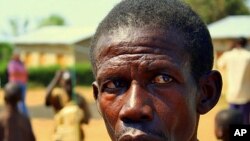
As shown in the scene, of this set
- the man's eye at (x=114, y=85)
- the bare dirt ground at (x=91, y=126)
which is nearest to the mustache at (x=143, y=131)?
the man's eye at (x=114, y=85)

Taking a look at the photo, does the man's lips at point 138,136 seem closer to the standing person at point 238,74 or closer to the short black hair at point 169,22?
the short black hair at point 169,22

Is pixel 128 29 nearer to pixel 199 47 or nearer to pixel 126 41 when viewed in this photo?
pixel 126 41

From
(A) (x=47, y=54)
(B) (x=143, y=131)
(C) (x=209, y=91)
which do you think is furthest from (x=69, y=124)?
(A) (x=47, y=54)

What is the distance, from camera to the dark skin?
154 cm

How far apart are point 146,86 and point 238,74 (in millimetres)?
7350

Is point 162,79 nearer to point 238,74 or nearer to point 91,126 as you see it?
point 238,74

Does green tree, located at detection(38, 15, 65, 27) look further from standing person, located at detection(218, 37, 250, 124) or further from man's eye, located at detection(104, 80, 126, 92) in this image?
man's eye, located at detection(104, 80, 126, 92)

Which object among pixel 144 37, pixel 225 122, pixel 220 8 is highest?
pixel 220 8

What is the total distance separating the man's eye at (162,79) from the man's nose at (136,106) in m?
0.04

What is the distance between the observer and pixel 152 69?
5.32 feet

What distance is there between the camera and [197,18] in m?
1.75

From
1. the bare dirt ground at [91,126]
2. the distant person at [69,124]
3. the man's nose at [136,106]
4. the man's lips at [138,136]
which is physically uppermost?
the man's nose at [136,106]

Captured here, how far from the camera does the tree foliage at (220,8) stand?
36.3m

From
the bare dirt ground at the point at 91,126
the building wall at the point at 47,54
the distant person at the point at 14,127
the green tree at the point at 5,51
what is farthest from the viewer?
the green tree at the point at 5,51
